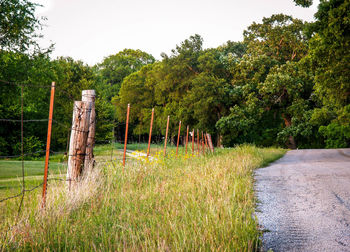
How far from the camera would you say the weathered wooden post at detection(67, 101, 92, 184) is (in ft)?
17.8

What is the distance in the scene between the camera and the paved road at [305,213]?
3834 millimetres

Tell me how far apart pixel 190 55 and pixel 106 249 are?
32.1m

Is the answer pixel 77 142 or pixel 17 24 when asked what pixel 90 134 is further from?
pixel 17 24

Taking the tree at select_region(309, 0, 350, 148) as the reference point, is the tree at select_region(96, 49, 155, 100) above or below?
above

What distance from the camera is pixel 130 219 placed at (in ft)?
14.3

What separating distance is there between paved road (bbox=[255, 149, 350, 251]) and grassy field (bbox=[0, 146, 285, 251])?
34cm

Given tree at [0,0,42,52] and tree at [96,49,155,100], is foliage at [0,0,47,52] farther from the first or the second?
tree at [96,49,155,100]

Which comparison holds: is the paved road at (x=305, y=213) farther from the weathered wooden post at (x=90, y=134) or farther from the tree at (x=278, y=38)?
the tree at (x=278, y=38)

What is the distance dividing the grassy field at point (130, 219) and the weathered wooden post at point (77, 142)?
293 millimetres

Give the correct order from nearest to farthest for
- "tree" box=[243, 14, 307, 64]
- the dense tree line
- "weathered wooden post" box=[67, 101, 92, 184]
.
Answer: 1. "weathered wooden post" box=[67, 101, 92, 184]
2. the dense tree line
3. "tree" box=[243, 14, 307, 64]

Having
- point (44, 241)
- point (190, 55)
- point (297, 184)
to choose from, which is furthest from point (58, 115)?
point (44, 241)

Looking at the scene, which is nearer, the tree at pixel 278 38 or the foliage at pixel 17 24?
the foliage at pixel 17 24

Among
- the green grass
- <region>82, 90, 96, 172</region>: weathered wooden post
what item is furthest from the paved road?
the green grass

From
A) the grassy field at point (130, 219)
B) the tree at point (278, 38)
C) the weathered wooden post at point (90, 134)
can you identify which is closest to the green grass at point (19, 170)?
the weathered wooden post at point (90, 134)
